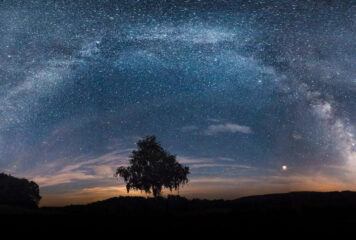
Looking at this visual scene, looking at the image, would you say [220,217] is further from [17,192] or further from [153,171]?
[17,192]

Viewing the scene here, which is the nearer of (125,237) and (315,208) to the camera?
(125,237)

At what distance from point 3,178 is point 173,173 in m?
25.2

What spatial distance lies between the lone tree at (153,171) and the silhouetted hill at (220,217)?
307 cm

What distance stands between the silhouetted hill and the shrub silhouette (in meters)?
12.5

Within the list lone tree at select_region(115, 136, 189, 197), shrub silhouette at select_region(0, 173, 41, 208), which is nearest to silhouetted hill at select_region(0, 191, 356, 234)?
lone tree at select_region(115, 136, 189, 197)

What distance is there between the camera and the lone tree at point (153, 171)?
42.8 metres

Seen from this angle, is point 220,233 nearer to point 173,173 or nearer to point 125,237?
point 125,237

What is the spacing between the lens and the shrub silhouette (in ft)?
129

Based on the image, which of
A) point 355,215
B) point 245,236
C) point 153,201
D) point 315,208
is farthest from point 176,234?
point 153,201

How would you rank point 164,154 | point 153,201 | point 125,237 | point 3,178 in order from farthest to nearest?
point 164,154
point 3,178
point 153,201
point 125,237

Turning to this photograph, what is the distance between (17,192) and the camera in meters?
40.4

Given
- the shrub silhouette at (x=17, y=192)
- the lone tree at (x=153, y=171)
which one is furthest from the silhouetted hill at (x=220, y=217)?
the shrub silhouette at (x=17, y=192)

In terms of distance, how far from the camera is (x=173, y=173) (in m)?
43.6

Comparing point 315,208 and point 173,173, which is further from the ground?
point 173,173
